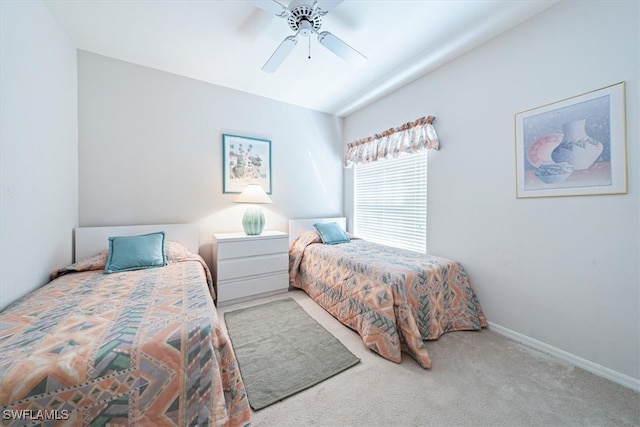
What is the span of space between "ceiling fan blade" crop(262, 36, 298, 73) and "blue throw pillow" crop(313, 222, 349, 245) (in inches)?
74.3

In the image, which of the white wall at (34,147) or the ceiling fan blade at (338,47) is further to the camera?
the ceiling fan blade at (338,47)

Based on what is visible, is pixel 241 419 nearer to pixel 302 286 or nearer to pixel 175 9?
pixel 302 286

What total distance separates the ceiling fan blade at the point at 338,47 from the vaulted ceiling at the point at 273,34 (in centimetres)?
13

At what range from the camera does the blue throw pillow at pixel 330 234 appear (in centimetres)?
A: 301

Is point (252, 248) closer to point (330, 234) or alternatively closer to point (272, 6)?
point (330, 234)

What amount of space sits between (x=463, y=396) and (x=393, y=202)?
2103mm

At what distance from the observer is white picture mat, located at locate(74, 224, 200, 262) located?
2131mm

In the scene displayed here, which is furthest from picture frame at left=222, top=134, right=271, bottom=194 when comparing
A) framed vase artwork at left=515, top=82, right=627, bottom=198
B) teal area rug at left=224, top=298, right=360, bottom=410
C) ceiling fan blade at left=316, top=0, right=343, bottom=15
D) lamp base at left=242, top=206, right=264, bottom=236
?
framed vase artwork at left=515, top=82, right=627, bottom=198

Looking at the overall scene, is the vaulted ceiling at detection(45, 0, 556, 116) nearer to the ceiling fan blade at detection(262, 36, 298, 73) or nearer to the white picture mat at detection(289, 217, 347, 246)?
the ceiling fan blade at detection(262, 36, 298, 73)

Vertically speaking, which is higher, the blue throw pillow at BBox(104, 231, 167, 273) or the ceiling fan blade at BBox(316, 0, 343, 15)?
the ceiling fan blade at BBox(316, 0, 343, 15)

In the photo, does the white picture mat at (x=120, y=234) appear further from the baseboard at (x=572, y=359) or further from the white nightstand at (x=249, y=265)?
the baseboard at (x=572, y=359)

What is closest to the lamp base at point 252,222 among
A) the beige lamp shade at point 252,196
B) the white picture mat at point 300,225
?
the beige lamp shade at point 252,196

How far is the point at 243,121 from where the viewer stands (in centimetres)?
298

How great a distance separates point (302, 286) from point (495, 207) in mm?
2214
